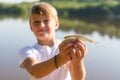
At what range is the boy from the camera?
1.59 m

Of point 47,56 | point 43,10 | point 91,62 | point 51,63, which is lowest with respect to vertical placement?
point 91,62

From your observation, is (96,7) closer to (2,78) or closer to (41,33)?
(2,78)

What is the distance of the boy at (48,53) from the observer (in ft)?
5.23

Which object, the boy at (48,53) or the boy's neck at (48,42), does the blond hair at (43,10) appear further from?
the boy's neck at (48,42)

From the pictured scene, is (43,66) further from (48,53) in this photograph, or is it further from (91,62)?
(91,62)

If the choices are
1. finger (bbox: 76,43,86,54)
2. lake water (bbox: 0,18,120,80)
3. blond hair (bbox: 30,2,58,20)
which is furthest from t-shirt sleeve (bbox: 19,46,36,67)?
lake water (bbox: 0,18,120,80)

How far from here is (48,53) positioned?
1.92 m

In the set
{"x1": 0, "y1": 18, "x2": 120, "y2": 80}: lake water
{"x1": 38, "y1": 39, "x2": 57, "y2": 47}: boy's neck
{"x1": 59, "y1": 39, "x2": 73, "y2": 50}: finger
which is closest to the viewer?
{"x1": 59, "y1": 39, "x2": 73, "y2": 50}: finger

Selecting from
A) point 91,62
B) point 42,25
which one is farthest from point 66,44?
point 91,62

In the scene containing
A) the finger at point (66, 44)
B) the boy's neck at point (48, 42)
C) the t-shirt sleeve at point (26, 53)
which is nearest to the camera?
the finger at point (66, 44)

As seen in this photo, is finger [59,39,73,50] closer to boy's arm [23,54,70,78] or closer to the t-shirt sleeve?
boy's arm [23,54,70,78]

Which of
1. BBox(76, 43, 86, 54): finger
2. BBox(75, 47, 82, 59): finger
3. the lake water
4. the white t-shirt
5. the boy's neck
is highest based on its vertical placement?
BBox(76, 43, 86, 54): finger

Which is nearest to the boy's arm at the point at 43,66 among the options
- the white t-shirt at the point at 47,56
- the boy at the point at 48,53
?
the boy at the point at 48,53

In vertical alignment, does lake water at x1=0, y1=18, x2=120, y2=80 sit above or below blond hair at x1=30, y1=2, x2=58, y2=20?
below
